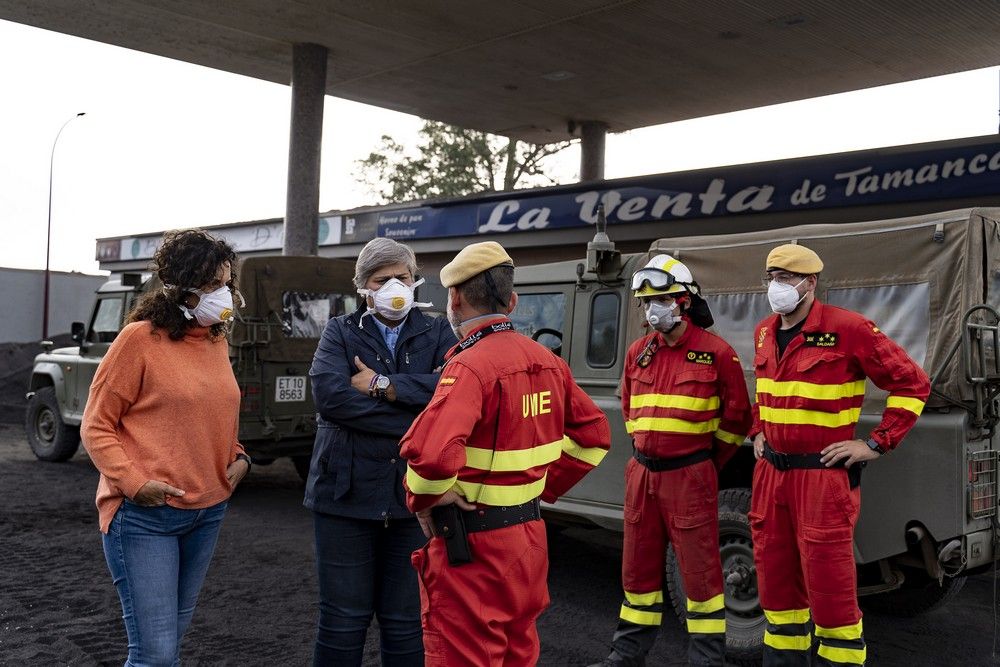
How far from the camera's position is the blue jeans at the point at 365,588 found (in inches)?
129

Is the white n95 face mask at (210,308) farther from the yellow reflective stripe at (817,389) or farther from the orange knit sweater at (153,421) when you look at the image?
the yellow reflective stripe at (817,389)

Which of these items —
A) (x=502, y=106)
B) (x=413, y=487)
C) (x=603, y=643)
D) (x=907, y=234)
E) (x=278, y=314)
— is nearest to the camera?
(x=413, y=487)

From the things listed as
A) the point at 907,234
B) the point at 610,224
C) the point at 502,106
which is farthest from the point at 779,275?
the point at 502,106

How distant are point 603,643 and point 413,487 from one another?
306cm

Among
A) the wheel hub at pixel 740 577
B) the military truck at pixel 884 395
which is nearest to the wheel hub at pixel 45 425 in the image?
the military truck at pixel 884 395

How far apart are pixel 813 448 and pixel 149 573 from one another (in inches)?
115

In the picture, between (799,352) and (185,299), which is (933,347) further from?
(185,299)

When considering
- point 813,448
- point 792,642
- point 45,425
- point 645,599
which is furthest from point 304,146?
point 792,642

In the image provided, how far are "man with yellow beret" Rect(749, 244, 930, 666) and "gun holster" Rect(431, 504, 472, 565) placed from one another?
6.80ft

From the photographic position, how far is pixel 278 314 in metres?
9.55

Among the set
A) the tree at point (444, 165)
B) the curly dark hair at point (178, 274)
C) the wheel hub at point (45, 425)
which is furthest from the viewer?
the tree at point (444, 165)

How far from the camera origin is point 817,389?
423 centimetres

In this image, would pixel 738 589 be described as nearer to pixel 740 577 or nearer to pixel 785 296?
pixel 740 577

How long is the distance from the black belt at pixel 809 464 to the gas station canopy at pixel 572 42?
1053 cm
